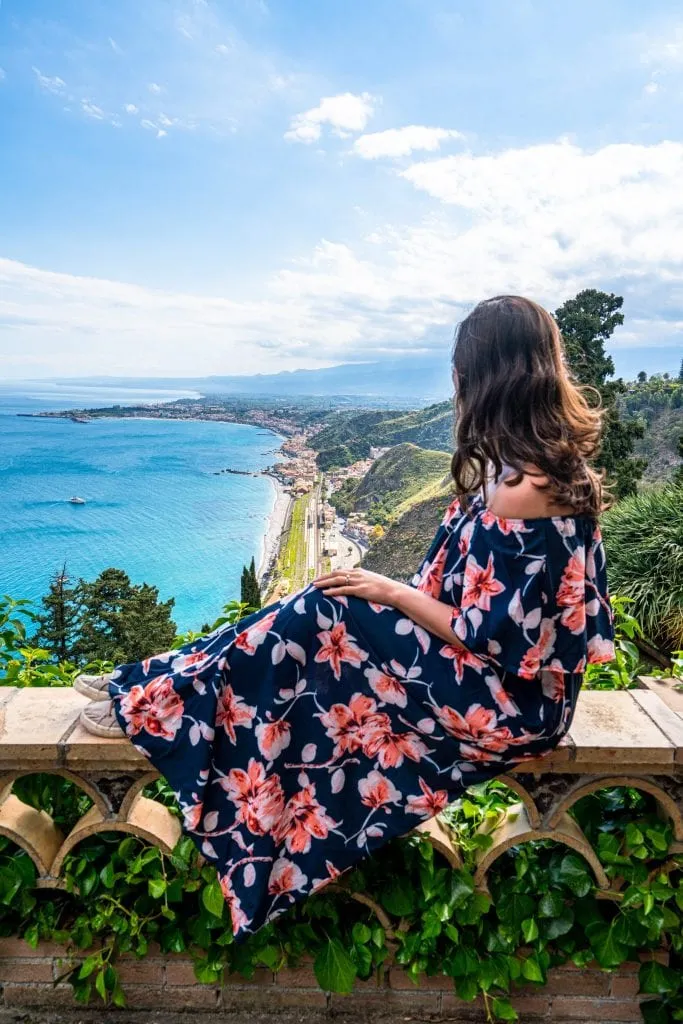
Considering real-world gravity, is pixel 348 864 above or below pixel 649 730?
below

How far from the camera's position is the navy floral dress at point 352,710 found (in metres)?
1.30

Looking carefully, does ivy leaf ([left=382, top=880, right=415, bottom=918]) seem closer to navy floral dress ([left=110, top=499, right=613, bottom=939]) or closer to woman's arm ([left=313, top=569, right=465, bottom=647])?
navy floral dress ([left=110, top=499, right=613, bottom=939])

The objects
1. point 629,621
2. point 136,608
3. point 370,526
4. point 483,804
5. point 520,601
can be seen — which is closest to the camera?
point 520,601

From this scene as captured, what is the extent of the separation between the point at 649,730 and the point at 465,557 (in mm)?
511

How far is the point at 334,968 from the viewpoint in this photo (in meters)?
1.41

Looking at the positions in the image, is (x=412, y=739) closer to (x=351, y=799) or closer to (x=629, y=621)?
(x=351, y=799)

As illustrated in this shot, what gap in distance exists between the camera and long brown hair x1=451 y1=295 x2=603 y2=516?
133 cm

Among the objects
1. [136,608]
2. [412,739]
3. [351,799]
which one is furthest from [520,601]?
[136,608]

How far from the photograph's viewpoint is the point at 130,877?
1.38 meters

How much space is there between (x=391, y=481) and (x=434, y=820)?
67602 millimetres

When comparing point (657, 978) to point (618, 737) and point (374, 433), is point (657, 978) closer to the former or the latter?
point (618, 737)

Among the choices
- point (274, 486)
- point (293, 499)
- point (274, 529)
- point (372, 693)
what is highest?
point (372, 693)

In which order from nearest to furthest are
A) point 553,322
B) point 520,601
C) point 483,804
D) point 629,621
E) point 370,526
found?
point 520,601 → point 553,322 → point 483,804 → point 629,621 → point 370,526

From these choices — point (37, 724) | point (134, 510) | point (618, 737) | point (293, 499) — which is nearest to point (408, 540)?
point (293, 499)
